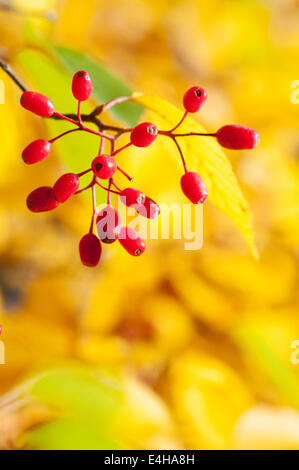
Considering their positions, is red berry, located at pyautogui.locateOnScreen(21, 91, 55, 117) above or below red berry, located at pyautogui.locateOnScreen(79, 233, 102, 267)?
above

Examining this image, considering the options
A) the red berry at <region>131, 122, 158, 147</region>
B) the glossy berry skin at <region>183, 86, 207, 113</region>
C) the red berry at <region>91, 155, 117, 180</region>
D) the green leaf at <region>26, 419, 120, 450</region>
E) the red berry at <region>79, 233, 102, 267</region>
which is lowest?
A: the green leaf at <region>26, 419, 120, 450</region>

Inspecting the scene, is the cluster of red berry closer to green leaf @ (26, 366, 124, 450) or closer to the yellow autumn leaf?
the yellow autumn leaf

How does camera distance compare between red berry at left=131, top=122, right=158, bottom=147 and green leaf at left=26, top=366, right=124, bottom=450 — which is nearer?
red berry at left=131, top=122, right=158, bottom=147

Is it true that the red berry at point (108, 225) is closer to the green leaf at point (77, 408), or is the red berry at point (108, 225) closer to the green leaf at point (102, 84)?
the green leaf at point (102, 84)

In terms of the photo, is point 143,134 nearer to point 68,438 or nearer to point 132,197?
point 132,197

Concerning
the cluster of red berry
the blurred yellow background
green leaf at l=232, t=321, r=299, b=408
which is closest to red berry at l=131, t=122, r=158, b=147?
the cluster of red berry

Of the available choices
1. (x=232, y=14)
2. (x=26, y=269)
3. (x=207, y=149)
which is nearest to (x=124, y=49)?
(x=232, y=14)

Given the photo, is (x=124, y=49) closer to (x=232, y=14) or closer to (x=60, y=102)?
(x=232, y=14)
